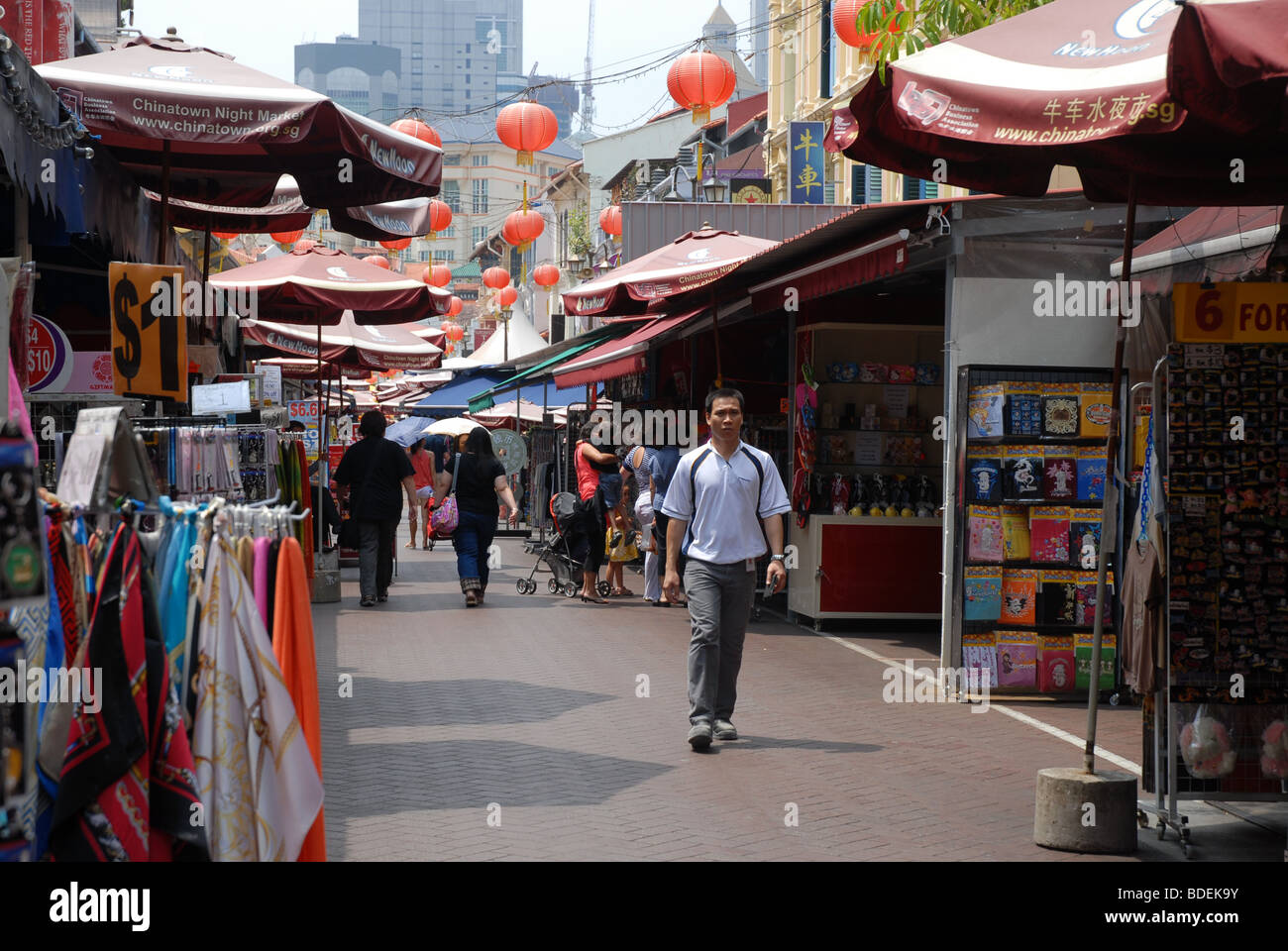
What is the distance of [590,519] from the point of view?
54.7ft

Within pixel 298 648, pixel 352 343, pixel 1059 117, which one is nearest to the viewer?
pixel 298 648

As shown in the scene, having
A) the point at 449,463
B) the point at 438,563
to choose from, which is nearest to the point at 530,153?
the point at 449,463

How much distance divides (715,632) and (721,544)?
20.1 inches

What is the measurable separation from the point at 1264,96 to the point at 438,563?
60.8 ft

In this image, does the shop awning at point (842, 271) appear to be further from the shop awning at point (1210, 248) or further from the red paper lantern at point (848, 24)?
the red paper lantern at point (848, 24)

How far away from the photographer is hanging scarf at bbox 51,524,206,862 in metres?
3.70

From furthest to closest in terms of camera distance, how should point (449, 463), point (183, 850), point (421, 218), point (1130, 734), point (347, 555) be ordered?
1. point (347, 555)
2. point (449, 463)
3. point (421, 218)
4. point (1130, 734)
5. point (183, 850)

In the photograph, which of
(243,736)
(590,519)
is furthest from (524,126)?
(243,736)

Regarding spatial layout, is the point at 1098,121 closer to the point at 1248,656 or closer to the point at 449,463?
the point at 1248,656

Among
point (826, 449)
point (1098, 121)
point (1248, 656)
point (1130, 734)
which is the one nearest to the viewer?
point (1098, 121)

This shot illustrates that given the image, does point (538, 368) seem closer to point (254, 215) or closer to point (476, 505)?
point (476, 505)

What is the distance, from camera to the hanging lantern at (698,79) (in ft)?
54.8

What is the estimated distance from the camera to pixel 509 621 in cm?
1462

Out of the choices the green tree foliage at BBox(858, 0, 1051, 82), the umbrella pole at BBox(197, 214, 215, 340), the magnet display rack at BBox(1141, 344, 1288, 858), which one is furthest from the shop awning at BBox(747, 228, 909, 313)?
the umbrella pole at BBox(197, 214, 215, 340)
